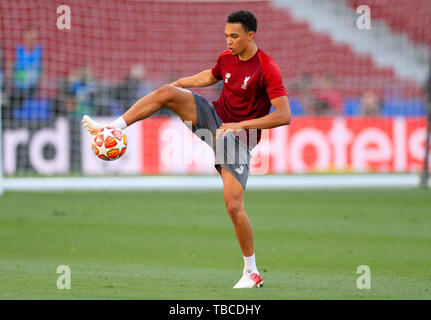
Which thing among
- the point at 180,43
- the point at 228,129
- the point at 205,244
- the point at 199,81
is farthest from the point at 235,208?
the point at 180,43

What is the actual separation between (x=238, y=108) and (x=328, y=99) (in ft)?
40.5

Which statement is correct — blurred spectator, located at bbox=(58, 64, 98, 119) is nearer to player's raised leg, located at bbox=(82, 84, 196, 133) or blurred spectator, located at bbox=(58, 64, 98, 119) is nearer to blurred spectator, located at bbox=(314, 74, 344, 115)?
blurred spectator, located at bbox=(314, 74, 344, 115)

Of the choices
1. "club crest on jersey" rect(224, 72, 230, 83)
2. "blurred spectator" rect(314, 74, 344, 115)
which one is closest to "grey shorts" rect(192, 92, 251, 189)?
"club crest on jersey" rect(224, 72, 230, 83)

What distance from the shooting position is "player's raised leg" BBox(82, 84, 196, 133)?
719 cm

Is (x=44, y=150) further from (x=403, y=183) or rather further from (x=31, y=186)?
(x=403, y=183)

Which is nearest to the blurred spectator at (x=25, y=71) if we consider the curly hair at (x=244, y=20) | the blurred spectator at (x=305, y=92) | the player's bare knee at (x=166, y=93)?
the blurred spectator at (x=305, y=92)

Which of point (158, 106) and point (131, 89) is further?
point (131, 89)

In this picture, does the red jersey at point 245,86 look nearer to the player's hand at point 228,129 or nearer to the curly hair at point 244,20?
the curly hair at point 244,20

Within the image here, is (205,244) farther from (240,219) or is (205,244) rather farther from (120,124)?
(120,124)

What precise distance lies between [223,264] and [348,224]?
3638 millimetres

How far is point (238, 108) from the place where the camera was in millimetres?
7527

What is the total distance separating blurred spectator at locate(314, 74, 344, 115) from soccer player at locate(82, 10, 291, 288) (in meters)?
11.9

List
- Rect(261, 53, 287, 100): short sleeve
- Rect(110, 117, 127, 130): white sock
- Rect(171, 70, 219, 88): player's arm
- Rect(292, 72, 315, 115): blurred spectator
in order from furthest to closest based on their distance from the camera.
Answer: Rect(292, 72, 315, 115): blurred spectator < Rect(171, 70, 219, 88): player's arm < Rect(110, 117, 127, 130): white sock < Rect(261, 53, 287, 100): short sleeve

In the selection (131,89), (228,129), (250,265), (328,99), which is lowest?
(250,265)
